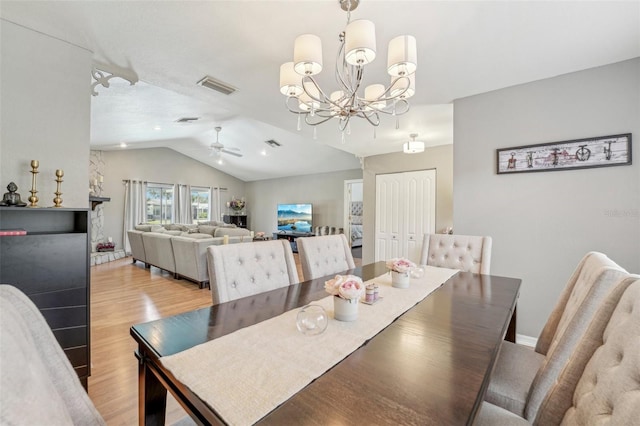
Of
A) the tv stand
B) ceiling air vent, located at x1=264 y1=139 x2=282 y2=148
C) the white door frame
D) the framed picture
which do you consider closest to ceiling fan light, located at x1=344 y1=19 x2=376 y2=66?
the framed picture

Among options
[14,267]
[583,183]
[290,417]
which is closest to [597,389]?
[290,417]

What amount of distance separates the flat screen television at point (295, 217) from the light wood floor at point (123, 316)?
13.5ft

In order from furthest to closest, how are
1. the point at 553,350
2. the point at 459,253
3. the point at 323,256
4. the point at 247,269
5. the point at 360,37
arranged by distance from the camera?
the point at 459,253, the point at 323,256, the point at 247,269, the point at 360,37, the point at 553,350

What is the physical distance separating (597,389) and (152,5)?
2.52m

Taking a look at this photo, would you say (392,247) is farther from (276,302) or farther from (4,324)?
(4,324)

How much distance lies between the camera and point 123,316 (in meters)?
3.10

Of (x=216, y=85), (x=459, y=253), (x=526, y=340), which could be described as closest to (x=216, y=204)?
(x=216, y=85)

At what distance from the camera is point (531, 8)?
1.58 m

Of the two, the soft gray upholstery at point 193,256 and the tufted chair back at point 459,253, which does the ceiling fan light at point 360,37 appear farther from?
the soft gray upholstery at point 193,256

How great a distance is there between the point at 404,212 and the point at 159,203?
7444mm

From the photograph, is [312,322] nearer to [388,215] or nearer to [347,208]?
[388,215]

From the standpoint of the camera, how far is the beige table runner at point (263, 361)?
Answer: 660 millimetres

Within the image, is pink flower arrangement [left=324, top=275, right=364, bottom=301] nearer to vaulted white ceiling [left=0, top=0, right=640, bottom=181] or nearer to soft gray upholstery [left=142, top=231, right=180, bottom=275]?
vaulted white ceiling [left=0, top=0, right=640, bottom=181]

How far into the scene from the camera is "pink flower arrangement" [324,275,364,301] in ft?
3.57
